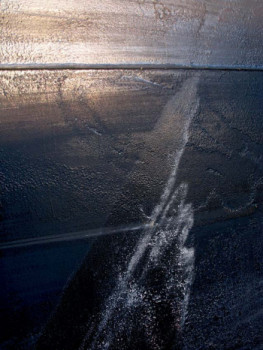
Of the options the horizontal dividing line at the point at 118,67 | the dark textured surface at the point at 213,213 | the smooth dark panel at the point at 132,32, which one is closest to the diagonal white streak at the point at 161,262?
the dark textured surface at the point at 213,213

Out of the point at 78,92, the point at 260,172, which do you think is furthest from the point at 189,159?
the point at 78,92

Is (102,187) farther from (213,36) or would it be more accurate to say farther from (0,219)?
(213,36)

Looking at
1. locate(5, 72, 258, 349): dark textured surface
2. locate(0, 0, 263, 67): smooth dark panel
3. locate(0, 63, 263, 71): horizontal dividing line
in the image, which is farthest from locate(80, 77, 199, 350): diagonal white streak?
locate(0, 0, 263, 67): smooth dark panel

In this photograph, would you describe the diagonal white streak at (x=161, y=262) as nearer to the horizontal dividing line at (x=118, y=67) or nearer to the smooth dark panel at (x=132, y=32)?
the horizontal dividing line at (x=118, y=67)

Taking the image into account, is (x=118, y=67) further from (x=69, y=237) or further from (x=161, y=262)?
(x=161, y=262)

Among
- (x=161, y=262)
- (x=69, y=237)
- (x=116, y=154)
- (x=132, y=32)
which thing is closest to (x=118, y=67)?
(x=132, y=32)

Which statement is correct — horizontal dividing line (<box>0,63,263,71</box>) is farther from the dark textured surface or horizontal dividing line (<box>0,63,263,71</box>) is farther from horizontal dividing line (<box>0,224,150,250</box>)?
horizontal dividing line (<box>0,224,150,250</box>)
